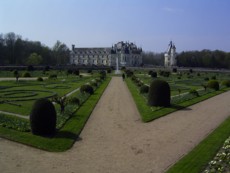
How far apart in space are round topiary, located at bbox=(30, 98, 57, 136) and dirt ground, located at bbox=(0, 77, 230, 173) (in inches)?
47.3

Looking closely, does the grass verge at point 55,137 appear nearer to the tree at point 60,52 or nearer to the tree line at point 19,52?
the tree line at point 19,52

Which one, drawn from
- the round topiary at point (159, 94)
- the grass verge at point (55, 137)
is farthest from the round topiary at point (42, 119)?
the round topiary at point (159, 94)

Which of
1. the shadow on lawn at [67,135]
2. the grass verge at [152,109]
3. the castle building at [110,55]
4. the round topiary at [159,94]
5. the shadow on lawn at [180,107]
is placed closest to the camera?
the shadow on lawn at [67,135]

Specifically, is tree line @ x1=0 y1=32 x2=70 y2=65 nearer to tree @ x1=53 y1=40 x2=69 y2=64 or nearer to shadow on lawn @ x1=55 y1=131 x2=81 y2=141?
tree @ x1=53 y1=40 x2=69 y2=64

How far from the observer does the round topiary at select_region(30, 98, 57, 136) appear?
12336 mm

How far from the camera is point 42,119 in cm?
1230

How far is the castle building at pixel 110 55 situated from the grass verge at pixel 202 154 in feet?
300

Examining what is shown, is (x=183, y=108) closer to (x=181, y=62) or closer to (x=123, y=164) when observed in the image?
(x=123, y=164)

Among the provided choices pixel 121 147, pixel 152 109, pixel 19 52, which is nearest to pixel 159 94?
pixel 152 109

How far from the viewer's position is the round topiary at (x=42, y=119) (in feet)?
40.5

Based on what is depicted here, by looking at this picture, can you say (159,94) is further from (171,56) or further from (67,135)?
(171,56)

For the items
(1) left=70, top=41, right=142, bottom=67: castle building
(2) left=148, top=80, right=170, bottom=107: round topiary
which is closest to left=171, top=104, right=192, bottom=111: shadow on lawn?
(2) left=148, top=80, right=170, bottom=107: round topiary

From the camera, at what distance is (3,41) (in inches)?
3022

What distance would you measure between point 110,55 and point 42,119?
317 feet
